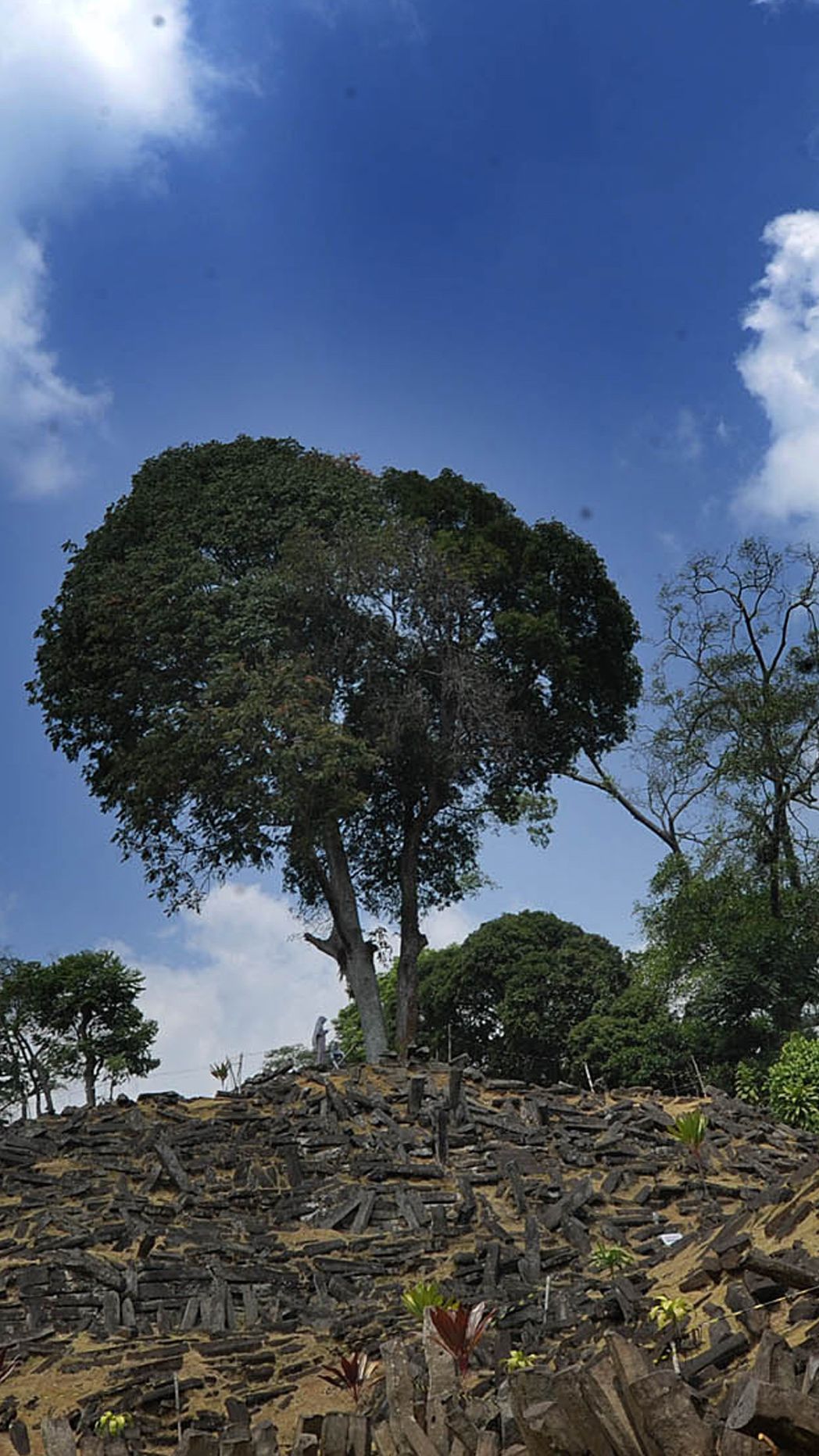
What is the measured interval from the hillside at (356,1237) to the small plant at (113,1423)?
0.18 metres

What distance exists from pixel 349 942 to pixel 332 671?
19.2 feet

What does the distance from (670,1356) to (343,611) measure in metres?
18.5

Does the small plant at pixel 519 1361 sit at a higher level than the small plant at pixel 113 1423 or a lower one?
lower

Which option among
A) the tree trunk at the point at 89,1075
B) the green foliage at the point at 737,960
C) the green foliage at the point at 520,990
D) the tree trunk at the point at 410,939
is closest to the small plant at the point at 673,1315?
the green foliage at the point at 737,960

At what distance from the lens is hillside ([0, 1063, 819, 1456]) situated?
337 inches

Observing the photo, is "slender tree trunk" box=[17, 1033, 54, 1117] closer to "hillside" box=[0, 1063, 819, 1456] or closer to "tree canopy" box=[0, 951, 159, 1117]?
"tree canopy" box=[0, 951, 159, 1117]

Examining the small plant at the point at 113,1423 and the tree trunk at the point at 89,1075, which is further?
the tree trunk at the point at 89,1075

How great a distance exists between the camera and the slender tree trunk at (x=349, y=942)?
23.5m

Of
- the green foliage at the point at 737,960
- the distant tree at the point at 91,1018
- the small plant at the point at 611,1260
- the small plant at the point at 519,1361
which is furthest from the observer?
the distant tree at the point at 91,1018

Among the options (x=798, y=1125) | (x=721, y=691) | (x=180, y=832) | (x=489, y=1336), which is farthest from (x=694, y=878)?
(x=489, y=1336)

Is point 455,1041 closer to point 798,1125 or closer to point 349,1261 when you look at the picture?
point 798,1125

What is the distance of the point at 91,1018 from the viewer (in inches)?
1095

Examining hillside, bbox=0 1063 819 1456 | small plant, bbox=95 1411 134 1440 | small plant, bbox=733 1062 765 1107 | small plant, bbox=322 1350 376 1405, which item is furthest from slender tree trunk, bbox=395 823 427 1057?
small plant, bbox=95 1411 134 1440

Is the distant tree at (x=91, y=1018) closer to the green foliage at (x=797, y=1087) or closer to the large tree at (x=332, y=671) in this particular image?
the large tree at (x=332, y=671)
